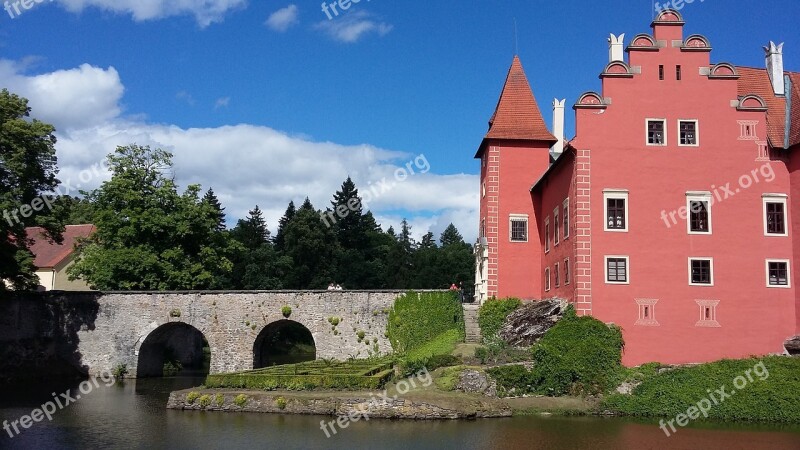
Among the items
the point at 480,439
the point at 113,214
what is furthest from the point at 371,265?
the point at 480,439

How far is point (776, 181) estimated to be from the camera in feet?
85.8

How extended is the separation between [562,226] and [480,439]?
41.3ft

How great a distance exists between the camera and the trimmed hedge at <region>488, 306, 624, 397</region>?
23875mm

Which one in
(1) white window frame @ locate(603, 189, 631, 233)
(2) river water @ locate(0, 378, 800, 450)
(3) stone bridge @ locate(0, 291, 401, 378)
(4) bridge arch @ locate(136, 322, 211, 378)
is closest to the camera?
(2) river water @ locate(0, 378, 800, 450)

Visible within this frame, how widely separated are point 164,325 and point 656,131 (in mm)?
25248

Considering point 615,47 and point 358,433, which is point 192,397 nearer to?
point 358,433

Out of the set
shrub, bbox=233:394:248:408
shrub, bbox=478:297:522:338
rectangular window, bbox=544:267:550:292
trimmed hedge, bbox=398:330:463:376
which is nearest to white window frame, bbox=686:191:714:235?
rectangular window, bbox=544:267:550:292

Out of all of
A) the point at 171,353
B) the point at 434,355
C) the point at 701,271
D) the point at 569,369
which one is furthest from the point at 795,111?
the point at 171,353

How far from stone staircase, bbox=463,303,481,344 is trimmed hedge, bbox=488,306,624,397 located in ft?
21.9

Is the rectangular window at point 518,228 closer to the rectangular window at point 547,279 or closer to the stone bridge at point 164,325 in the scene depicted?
the rectangular window at point 547,279

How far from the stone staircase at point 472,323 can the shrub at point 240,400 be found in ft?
36.4

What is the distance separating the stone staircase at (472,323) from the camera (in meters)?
31.2

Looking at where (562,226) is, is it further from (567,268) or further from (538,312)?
(538,312)

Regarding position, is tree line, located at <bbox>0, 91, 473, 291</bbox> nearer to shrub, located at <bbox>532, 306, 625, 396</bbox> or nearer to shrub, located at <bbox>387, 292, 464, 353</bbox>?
shrub, located at <bbox>387, 292, 464, 353</bbox>
